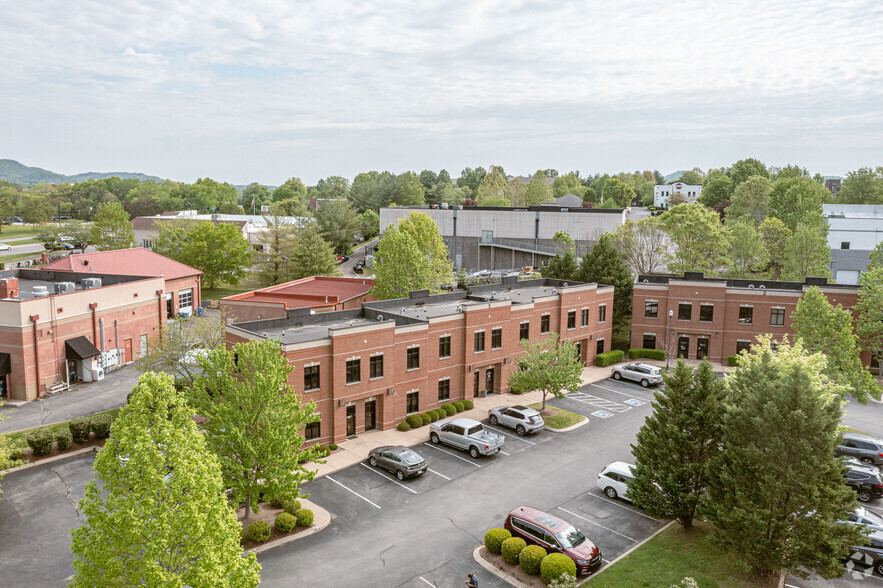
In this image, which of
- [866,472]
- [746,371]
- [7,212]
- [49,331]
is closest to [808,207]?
[866,472]

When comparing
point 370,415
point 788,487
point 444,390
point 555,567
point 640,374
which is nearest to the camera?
point 788,487

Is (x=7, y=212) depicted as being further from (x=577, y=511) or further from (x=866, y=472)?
(x=866, y=472)

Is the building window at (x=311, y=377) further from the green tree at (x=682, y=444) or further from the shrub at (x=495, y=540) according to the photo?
the green tree at (x=682, y=444)

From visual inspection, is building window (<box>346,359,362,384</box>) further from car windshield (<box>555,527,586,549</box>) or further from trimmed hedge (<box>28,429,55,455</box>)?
trimmed hedge (<box>28,429,55,455</box>)

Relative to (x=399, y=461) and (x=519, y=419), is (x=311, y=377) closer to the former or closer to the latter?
(x=399, y=461)

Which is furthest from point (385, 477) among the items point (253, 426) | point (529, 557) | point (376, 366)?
point (529, 557)

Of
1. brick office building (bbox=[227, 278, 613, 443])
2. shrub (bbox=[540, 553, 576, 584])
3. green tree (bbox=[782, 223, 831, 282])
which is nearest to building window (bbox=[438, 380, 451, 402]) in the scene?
brick office building (bbox=[227, 278, 613, 443])
